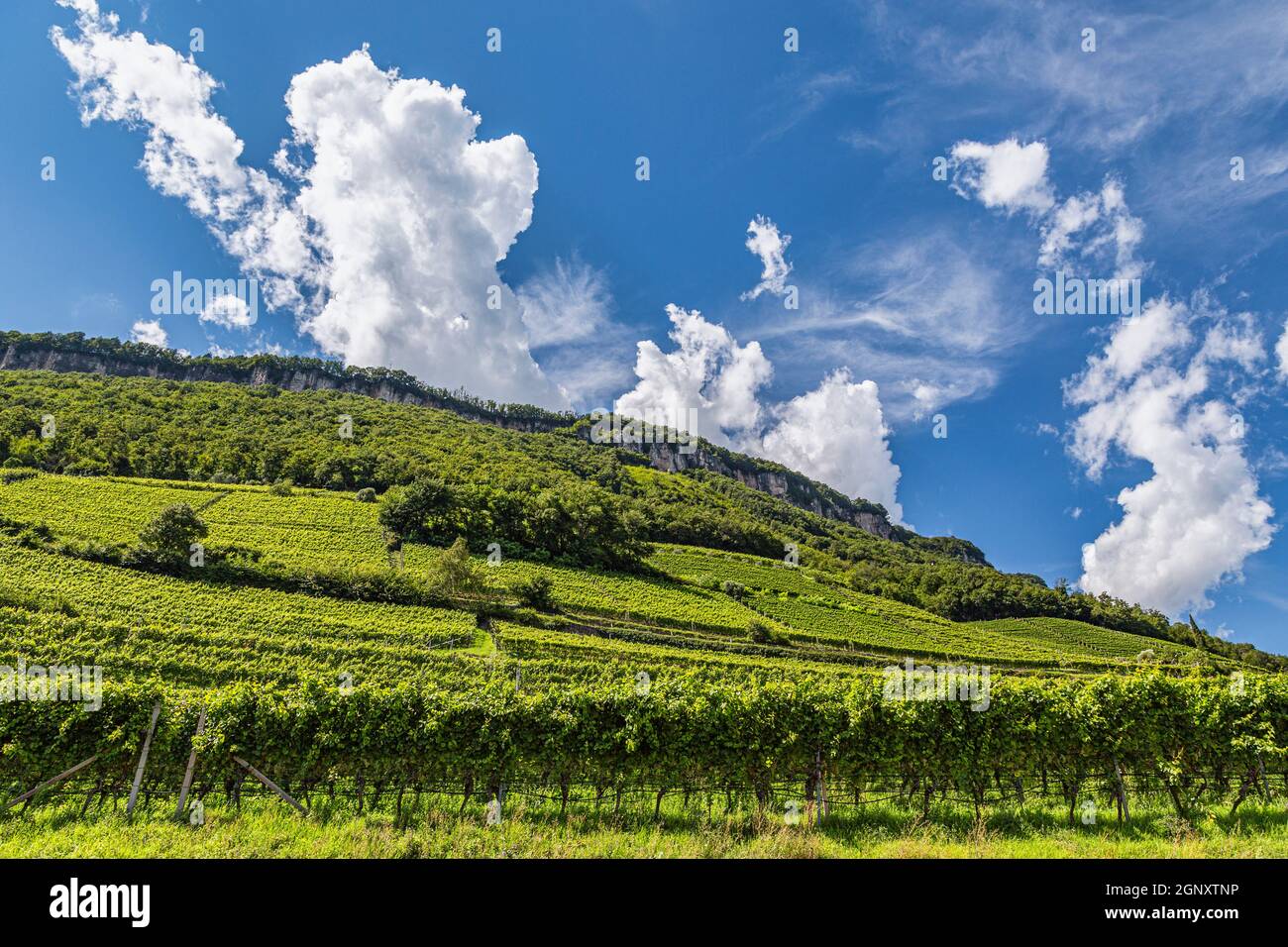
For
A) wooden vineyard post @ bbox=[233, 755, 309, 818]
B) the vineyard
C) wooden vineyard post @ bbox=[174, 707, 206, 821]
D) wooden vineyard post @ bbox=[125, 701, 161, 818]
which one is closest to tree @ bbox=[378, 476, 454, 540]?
the vineyard

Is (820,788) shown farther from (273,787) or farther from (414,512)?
(414,512)

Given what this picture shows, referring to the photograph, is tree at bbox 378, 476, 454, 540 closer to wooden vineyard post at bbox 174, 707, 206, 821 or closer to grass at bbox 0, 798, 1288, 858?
wooden vineyard post at bbox 174, 707, 206, 821

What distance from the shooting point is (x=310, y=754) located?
555 inches

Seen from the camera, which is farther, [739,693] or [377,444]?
[377,444]

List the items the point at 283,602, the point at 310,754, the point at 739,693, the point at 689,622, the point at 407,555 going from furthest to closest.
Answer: the point at 407,555
the point at 689,622
the point at 283,602
the point at 739,693
the point at 310,754

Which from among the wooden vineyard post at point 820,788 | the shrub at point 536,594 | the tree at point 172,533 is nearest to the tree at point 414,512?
the shrub at point 536,594

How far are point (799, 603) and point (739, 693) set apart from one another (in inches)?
2612

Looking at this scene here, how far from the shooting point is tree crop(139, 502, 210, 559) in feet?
166

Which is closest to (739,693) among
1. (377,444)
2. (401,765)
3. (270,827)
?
(401,765)

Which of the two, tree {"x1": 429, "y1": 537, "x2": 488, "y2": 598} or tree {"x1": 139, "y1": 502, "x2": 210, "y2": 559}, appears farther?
tree {"x1": 429, "y1": 537, "x2": 488, "y2": 598}

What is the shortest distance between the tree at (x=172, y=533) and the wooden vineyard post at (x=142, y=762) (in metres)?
48.1

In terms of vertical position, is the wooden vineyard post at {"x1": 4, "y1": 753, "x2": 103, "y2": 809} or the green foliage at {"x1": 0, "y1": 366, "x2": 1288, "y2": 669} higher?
the green foliage at {"x1": 0, "y1": 366, "x2": 1288, "y2": 669}

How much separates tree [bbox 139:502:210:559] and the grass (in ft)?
161
